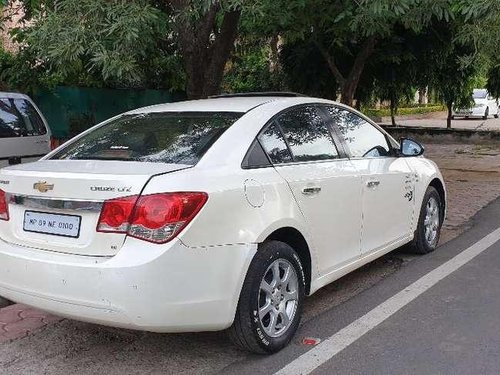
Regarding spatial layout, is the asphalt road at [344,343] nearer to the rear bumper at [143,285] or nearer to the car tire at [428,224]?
the rear bumper at [143,285]

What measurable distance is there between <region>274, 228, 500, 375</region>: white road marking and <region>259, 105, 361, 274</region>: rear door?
17.4 inches

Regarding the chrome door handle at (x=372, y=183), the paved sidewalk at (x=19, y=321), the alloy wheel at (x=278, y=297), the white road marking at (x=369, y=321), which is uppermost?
the chrome door handle at (x=372, y=183)

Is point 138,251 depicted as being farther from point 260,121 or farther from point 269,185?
point 260,121

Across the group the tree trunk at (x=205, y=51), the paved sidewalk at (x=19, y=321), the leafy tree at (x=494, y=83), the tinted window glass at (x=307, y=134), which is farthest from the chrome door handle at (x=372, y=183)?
the leafy tree at (x=494, y=83)

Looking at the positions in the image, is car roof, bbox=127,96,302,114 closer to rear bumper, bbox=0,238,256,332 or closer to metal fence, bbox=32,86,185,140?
rear bumper, bbox=0,238,256,332

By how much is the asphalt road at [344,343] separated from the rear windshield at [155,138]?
4.06 ft

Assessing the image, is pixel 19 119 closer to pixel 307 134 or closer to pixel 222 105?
pixel 222 105

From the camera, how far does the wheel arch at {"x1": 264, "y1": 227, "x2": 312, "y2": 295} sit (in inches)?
154

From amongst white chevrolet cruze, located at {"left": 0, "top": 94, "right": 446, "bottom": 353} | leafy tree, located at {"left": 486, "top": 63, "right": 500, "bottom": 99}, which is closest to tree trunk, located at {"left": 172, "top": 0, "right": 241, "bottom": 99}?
white chevrolet cruze, located at {"left": 0, "top": 94, "right": 446, "bottom": 353}

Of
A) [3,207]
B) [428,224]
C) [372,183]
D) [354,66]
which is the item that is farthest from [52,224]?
[354,66]

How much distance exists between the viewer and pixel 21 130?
7.22m

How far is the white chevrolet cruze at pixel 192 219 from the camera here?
10.7ft

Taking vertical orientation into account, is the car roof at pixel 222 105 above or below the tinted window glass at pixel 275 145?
above

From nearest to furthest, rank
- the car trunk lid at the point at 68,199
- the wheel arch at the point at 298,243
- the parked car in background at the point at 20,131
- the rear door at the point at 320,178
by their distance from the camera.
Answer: the car trunk lid at the point at 68,199 < the wheel arch at the point at 298,243 < the rear door at the point at 320,178 < the parked car in background at the point at 20,131
